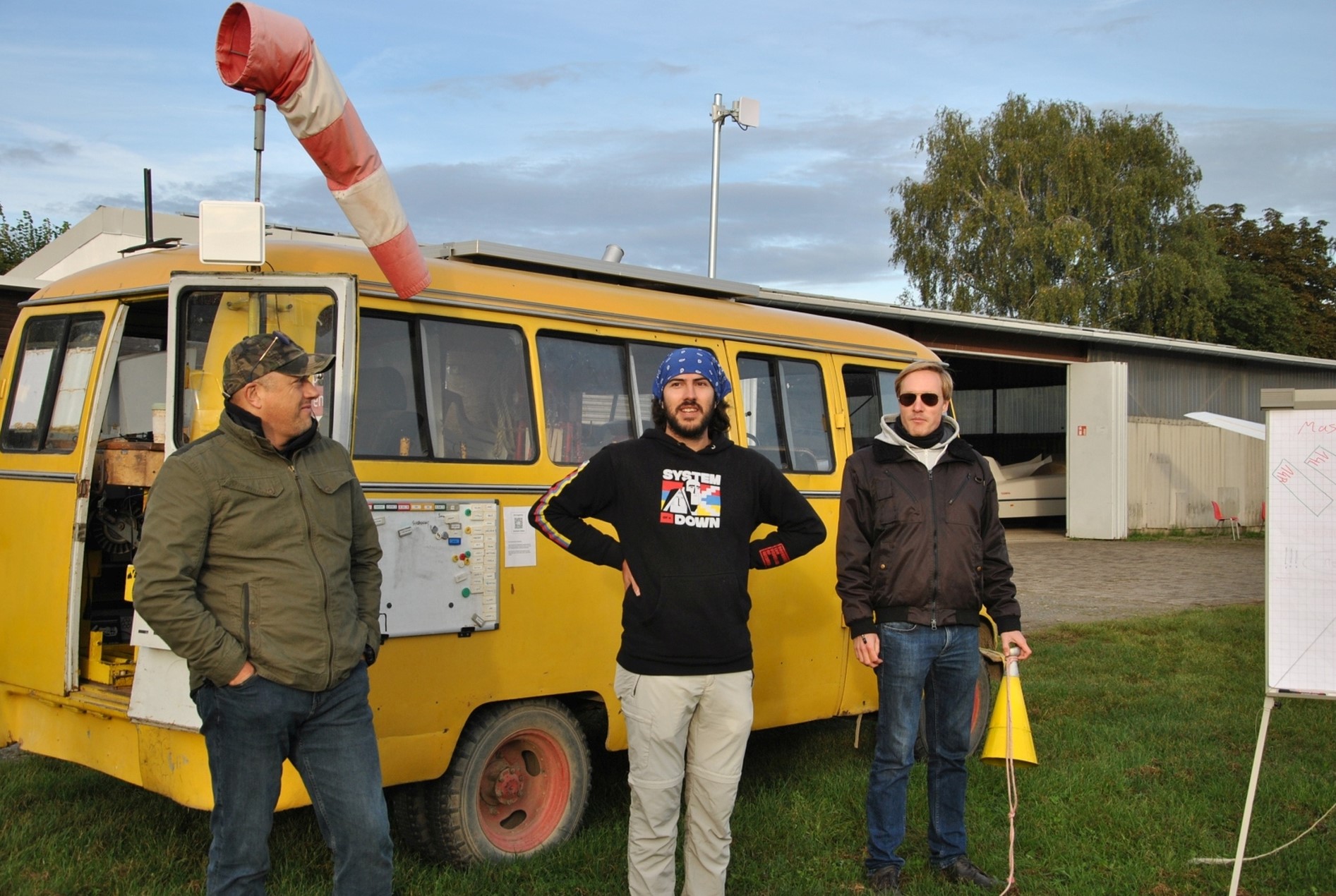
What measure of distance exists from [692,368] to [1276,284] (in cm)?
4964

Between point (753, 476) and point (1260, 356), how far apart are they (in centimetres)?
2644

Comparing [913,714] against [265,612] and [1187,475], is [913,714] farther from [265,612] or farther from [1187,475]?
[1187,475]

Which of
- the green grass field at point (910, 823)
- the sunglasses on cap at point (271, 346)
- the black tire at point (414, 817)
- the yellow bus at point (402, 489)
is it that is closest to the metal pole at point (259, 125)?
the yellow bus at point (402, 489)

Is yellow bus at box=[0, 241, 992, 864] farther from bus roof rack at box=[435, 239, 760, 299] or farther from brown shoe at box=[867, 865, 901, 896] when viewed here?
brown shoe at box=[867, 865, 901, 896]

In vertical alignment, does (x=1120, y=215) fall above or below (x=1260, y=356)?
above

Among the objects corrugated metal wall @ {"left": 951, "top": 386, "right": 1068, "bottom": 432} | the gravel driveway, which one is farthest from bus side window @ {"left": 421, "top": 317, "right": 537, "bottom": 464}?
corrugated metal wall @ {"left": 951, "top": 386, "right": 1068, "bottom": 432}

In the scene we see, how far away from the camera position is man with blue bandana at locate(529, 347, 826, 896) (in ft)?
13.8

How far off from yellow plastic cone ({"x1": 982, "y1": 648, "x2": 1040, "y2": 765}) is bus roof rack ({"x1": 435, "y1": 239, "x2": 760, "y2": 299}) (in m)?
2.73

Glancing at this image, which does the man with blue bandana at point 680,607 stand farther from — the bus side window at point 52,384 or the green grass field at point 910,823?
the bus side window at point 52,384

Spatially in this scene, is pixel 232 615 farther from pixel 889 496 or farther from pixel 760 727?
pixel 760 727

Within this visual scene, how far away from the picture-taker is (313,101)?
12.8 feet

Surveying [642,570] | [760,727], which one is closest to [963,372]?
[760,727]

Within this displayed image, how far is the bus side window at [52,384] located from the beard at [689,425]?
262cm

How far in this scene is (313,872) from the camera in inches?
200
